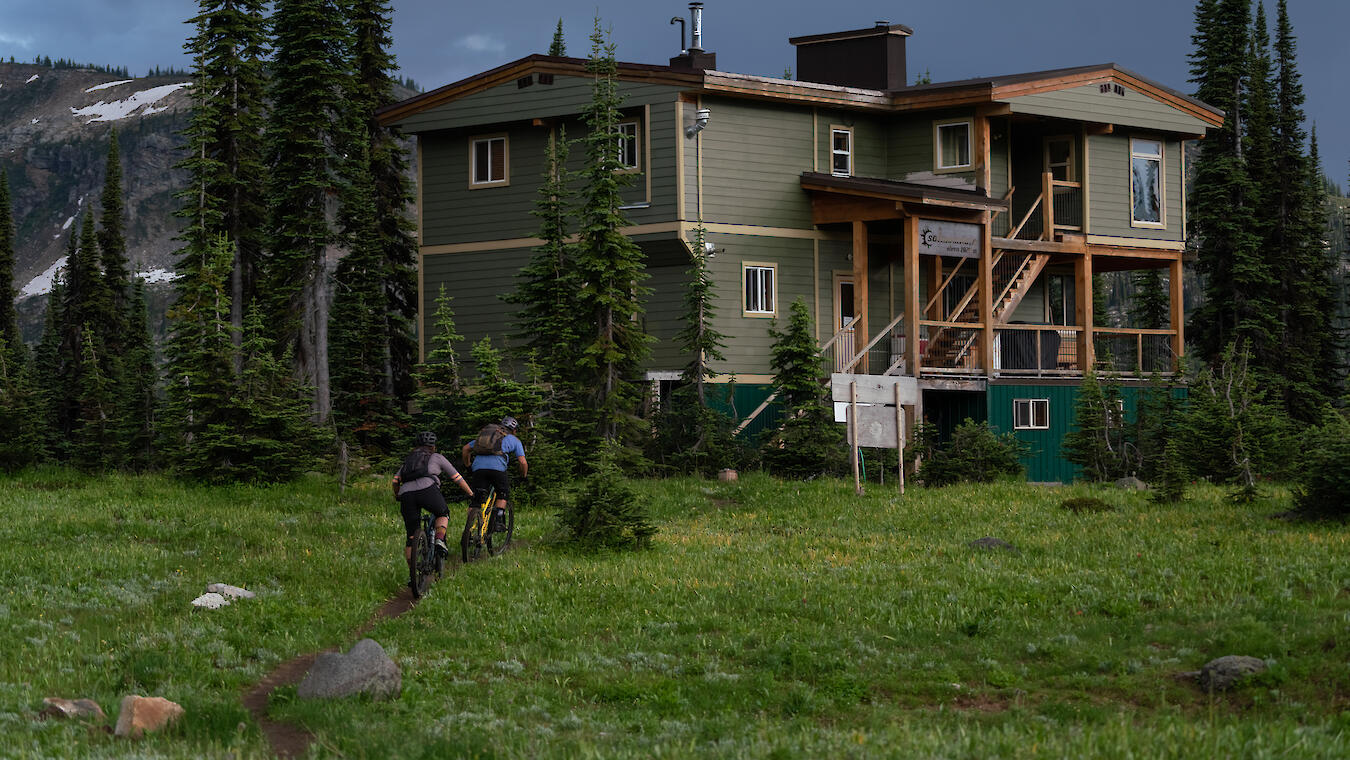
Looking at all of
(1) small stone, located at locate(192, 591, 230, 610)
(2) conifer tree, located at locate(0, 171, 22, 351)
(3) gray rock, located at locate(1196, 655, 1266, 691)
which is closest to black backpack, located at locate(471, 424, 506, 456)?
(1) small stone, located at locate(192, 591, 230, 610)

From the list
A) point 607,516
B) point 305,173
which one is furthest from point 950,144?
point 607,516

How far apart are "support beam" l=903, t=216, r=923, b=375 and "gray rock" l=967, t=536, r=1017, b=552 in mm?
15050

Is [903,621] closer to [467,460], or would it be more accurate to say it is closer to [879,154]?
[467,460]

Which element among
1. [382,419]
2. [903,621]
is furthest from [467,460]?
[382,419]

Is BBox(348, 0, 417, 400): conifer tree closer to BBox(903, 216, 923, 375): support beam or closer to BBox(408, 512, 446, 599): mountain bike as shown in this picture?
BBox(903, 216, 923, 375): support beam

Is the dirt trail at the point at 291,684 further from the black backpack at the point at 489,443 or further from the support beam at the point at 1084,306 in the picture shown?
the support beam at the point at 1084,306

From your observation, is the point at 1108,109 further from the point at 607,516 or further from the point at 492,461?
the point at 492,461

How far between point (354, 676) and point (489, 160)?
28.9 meters

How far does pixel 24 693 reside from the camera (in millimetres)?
11734

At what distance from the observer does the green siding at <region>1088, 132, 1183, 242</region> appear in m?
39.7

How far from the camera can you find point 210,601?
52.2 feet

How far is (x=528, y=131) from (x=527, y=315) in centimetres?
766

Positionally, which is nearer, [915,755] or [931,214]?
[915,755]

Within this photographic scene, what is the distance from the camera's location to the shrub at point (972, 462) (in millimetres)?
29266
